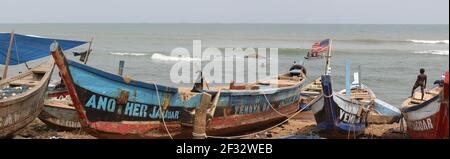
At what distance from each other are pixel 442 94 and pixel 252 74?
23602 millimetres

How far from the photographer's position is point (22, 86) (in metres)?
12.0

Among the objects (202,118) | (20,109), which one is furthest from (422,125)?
(20,109)

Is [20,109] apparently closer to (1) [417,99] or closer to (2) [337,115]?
(2) [337,115]

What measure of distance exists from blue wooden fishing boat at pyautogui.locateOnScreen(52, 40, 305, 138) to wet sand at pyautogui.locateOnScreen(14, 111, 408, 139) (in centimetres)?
101

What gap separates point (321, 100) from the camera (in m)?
10.9

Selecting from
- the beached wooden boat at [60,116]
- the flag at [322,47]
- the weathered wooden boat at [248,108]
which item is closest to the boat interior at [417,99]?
the flag at [322,47]

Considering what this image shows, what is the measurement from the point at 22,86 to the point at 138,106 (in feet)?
13.3

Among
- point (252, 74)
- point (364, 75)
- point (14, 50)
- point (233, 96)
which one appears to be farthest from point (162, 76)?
point (233, 96)

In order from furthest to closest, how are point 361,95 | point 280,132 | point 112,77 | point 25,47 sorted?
point 361,95
point 25,47
point 280,132
point 112,77

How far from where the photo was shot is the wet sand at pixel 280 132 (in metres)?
11.5

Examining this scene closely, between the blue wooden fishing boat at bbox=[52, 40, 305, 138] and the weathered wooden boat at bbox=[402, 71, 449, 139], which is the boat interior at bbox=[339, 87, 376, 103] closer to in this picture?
the weathered wooden boat at bbox=[402, 71, 449, 139]

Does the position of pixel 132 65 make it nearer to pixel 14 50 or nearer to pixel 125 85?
pixel 14 50

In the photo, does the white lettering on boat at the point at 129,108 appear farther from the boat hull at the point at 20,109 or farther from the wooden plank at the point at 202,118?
the boat hull at the point at 20,109

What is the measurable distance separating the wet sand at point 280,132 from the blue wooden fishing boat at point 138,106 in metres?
1.01
